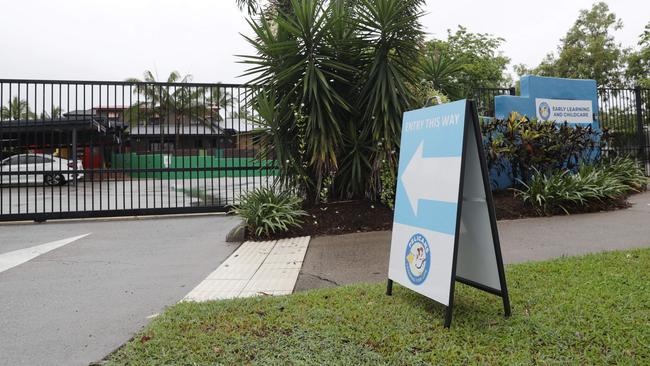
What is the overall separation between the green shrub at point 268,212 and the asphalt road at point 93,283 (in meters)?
0.51

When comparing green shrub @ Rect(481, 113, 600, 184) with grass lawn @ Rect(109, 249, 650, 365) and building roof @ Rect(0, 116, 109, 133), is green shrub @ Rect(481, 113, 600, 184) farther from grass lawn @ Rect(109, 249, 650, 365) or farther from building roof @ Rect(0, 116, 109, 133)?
building roof @ Rect(0, 116, 109, 133)

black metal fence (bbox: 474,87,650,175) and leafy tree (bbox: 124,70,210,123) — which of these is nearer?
leafy tree (bbox: 124,70,210,123)

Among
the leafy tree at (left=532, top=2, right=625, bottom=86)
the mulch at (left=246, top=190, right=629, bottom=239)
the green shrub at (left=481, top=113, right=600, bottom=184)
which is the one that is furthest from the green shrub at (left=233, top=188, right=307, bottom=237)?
the leafy tree at (left=532, top=2, right=625, bottom=86)

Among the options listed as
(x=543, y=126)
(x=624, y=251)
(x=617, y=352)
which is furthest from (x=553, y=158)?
(x=617, y=352)

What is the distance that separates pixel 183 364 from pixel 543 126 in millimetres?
8206

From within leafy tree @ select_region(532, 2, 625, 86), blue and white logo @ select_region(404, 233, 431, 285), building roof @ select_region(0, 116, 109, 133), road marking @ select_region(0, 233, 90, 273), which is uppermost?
leafy tree @ select_region(532, 2, 625, 86)

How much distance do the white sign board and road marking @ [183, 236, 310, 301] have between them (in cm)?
688

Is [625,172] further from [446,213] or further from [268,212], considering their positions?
[446,213]

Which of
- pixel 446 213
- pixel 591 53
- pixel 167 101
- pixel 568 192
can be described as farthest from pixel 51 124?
pixel 591 53

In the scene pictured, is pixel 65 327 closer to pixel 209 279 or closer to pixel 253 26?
pixel 209 279

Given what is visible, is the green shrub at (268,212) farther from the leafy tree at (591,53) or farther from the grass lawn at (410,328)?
the leafy tree at (591,53)

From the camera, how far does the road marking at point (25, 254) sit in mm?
5734

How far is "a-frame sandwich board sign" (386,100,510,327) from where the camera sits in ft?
9.95

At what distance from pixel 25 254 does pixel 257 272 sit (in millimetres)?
3766
